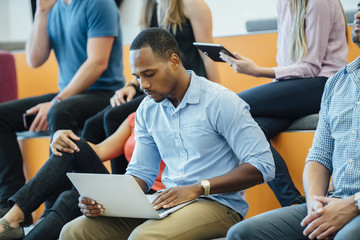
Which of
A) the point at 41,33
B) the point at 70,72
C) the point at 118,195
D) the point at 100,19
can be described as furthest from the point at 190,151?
the point at 41,33

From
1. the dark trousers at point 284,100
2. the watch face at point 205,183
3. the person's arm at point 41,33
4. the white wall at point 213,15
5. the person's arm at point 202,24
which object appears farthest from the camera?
the white wall at point 213,15

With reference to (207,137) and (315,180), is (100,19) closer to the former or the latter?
(207,137)

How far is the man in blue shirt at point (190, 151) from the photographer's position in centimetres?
176

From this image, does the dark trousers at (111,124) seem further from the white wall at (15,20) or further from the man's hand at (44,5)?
the white wall at (15,20)

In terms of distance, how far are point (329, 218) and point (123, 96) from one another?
164cm

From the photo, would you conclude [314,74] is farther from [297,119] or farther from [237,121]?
[237,121]

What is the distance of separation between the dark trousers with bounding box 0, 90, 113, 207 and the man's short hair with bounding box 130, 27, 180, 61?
1114 millimetres

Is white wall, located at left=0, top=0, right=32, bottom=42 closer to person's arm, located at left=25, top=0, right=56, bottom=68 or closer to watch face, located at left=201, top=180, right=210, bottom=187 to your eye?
person's arm, located at left=25, top=0, right=56, bottom=68

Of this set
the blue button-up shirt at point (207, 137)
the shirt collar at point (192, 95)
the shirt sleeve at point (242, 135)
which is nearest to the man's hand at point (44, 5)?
the blue button-up shirt at point (207, 137)

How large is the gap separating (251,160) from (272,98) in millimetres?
689

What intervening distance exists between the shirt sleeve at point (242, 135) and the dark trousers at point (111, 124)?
966mm

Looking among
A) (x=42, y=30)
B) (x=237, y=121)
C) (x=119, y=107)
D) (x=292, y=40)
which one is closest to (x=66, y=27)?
(x=42, y=30)

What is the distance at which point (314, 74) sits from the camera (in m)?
2.47

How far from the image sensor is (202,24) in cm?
289
